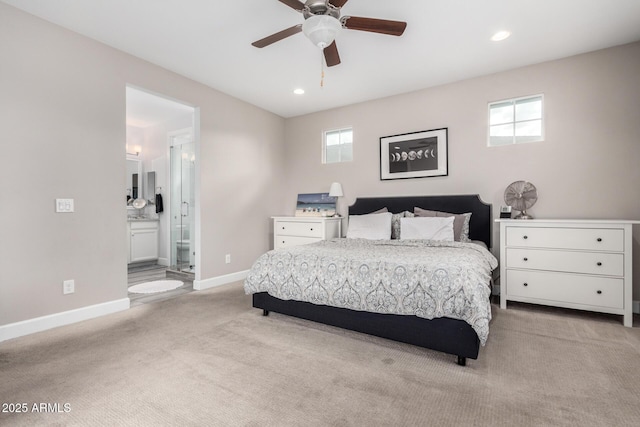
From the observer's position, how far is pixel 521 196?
3.43 m

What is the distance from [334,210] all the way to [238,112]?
2107 mm

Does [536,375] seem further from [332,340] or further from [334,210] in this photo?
[334,210]

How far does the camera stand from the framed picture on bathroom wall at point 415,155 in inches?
158

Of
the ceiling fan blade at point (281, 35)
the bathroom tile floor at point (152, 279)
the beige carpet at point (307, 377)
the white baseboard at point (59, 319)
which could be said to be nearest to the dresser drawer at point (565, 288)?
the beige carpet at point (307, 377)

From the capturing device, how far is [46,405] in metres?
1.55

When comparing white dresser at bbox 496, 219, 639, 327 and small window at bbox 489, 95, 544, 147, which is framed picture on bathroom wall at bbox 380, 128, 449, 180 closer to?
small window at bbox 489, 95, 544, 147

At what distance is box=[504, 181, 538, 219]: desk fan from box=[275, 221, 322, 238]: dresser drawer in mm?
2422

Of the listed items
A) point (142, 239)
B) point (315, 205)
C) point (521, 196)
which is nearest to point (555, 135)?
point (521, 196)

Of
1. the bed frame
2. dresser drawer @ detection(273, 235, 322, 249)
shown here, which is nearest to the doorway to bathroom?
dresser drawer @ detection(273, 235, 322, 249)

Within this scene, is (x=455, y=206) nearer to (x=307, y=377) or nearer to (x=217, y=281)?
(x=307, y=377)

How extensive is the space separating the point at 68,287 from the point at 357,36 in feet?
11.7

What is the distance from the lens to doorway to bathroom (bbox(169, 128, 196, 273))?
16.5 ft

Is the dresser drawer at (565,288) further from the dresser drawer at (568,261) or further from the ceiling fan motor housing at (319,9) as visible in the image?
the ceiling fan motor housing at (319,9)

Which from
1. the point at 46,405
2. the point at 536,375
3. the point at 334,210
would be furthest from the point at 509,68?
the point at 46,405
